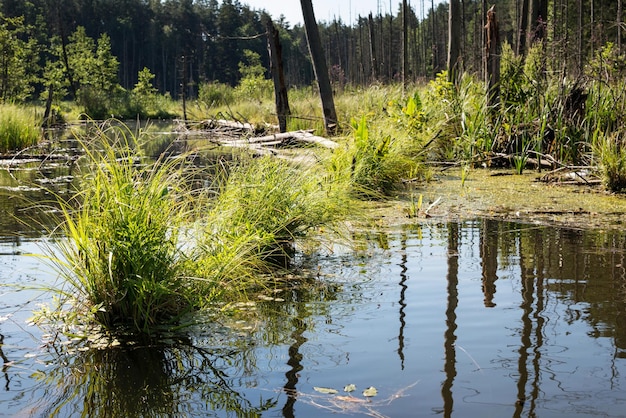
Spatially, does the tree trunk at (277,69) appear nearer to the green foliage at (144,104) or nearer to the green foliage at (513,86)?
the green foliage at (513,86)

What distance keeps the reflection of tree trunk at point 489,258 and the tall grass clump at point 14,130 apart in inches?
454

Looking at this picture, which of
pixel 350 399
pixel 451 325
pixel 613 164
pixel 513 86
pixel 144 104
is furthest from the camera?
pixel 144 104

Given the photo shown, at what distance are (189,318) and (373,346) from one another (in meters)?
0.95

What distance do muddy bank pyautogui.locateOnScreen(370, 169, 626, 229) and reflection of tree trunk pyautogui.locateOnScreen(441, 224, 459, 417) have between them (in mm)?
1060

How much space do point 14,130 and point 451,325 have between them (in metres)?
13.6

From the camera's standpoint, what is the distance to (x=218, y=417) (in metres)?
2.65

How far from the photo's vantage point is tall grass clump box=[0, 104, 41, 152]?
1483 centimetres

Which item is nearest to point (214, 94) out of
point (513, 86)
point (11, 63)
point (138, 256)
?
point (11, 63)

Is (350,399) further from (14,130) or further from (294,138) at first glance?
(14,130)

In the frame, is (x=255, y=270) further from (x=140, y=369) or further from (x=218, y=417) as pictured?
(x=218, y=417)

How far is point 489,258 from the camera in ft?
16.9

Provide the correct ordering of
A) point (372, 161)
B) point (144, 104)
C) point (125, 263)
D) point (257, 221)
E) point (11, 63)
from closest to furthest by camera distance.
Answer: point (125, 263) < point (257, 221) < point (372, 161) < point (11, 63) < point (144, 104)

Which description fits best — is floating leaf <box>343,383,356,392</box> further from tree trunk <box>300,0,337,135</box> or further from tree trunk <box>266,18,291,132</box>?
tree trunk <box>266,18,291,132</box>

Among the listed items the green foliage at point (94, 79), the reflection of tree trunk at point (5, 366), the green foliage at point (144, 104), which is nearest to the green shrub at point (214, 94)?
the green foliage at point (94, 79)
